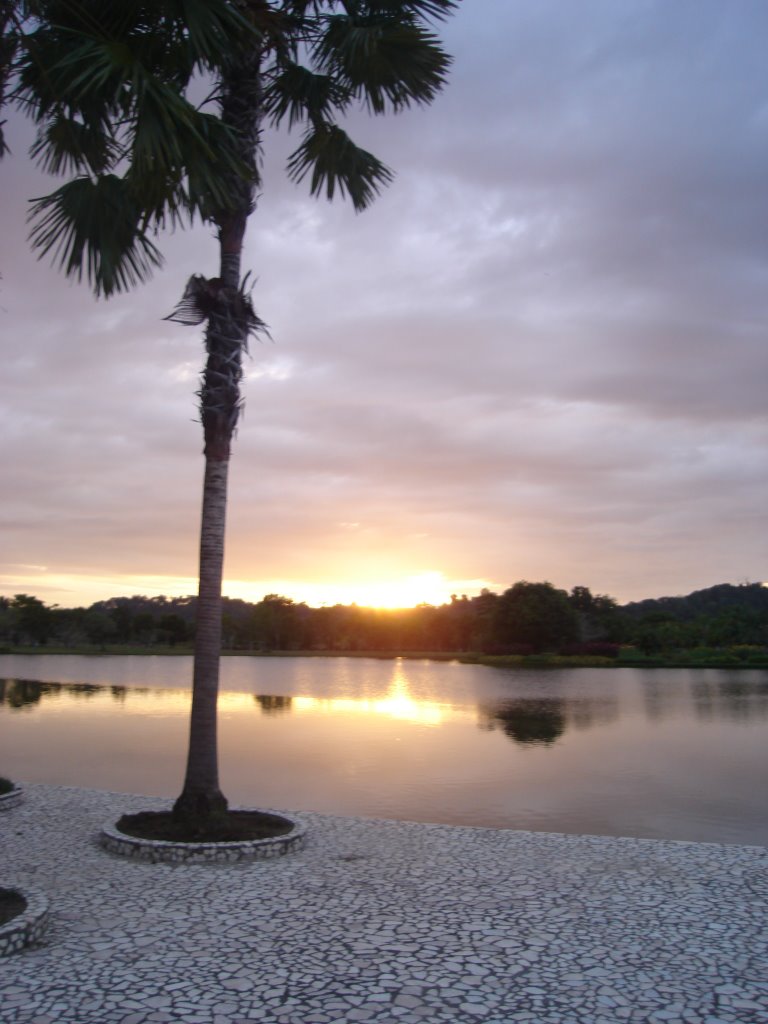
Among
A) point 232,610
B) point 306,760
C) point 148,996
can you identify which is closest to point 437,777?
point 306,760

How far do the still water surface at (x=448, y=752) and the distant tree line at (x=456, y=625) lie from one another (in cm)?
3092

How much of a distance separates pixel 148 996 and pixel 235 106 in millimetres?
8277

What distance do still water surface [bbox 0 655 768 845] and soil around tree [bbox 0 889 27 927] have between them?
598 centimetres

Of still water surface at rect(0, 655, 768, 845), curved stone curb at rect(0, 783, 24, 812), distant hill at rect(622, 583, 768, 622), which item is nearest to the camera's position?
curved stone curb at rect(0, 783, 24, 812)

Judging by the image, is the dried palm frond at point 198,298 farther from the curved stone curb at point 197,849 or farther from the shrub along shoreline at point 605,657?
the shrub along shoreline at point 605,657

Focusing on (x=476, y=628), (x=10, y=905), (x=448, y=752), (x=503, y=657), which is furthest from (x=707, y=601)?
(x=10, y=905)

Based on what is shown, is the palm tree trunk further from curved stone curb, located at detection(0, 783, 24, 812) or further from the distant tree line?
the distant tree line

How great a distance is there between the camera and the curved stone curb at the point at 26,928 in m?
5.14

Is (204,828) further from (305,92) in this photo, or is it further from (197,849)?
Result: (305,92)

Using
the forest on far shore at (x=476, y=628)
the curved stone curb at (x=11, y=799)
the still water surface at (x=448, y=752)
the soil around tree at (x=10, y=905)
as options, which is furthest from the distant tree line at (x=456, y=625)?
the soil around tree at (x=10, y=905)

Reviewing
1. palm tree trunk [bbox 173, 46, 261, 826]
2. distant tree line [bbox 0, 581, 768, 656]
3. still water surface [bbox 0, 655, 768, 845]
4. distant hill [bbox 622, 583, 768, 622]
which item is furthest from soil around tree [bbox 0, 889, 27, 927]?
distant hill [bbox 622, 583, 768, 622]

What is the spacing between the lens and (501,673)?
50375mm

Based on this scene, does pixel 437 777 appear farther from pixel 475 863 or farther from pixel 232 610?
pixel 232 610

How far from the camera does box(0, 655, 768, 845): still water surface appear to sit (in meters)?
11.6
